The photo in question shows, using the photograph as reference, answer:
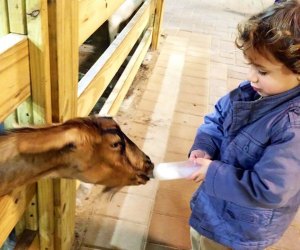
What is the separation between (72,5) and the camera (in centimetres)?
124

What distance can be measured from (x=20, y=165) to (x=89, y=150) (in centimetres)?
17

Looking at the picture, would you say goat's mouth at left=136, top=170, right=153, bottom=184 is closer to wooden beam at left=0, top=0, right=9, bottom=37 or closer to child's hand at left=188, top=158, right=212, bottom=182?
child's hand at left=188, top=158, right=212, bottom=182

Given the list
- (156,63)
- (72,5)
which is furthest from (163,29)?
(72,5)

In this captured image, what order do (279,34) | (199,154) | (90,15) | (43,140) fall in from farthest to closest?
(90,15) → (199,154) → (279,34) → (43,140)

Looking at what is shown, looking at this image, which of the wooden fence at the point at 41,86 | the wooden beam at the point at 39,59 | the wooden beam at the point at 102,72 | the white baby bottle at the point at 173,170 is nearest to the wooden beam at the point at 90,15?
the wooden fence at the point at 41,86

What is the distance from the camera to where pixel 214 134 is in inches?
62.7

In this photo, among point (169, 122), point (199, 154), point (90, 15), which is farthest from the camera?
point (169, 122)

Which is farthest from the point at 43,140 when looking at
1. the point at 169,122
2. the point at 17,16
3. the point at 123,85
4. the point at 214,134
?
the point at 169,122

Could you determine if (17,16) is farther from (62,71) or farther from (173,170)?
(173,170)

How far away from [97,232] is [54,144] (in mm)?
1278

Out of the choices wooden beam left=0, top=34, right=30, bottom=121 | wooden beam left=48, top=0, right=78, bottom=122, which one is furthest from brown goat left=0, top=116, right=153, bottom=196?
wooden beam left=48, top=0, right=78, bottom=122

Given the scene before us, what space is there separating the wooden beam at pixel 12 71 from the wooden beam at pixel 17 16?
0.02 meters

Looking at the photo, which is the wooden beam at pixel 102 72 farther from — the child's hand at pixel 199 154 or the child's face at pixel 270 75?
the child's face at pixel 270 75

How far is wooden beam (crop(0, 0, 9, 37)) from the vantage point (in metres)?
1.02
